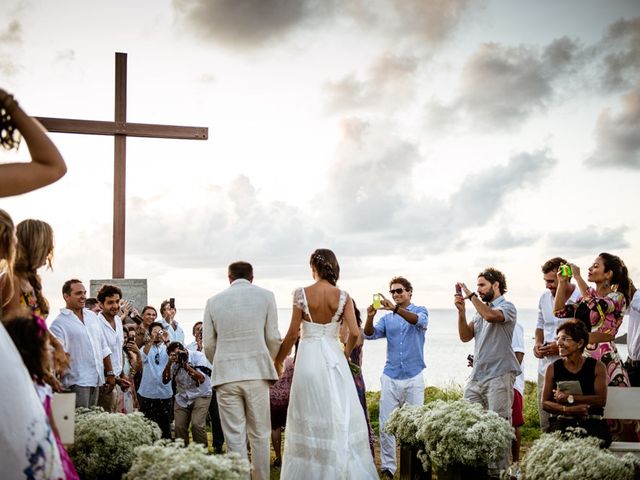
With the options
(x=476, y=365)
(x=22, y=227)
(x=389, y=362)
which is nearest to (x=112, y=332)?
(x=389, y=362)

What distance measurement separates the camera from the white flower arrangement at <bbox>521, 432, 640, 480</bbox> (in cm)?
507

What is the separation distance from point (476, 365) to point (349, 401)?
1.47 m

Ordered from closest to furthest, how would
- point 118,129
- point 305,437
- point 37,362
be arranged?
1. point 37,362
2. point 305,437
3. point 118,129

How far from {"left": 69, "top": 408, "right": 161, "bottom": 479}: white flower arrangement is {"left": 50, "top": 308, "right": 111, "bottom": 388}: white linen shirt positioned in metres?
1.07

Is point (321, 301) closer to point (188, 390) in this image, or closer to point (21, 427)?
point (188, 390)

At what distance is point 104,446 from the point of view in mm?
6191

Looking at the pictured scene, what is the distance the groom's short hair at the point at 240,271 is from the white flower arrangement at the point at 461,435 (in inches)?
83.3

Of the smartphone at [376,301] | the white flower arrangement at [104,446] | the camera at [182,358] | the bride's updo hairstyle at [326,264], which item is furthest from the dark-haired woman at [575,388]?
the camera at [182,358]

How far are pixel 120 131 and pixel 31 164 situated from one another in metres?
7.91

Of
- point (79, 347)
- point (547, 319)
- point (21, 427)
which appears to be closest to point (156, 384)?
point (79, 347)

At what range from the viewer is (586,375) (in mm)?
6250

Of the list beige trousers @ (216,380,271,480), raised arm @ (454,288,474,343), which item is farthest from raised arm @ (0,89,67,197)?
raised arm @ (454,288,474,343)

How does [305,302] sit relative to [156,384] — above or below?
above

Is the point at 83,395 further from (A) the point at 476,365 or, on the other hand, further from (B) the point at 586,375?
(B) the point at 586,375
